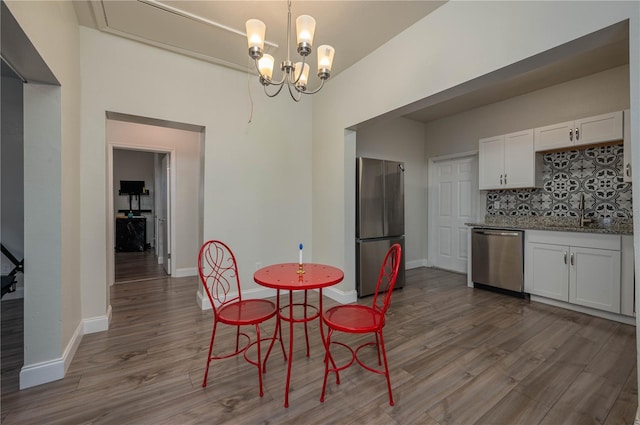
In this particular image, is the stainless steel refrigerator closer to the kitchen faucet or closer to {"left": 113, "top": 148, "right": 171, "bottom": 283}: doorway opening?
the kitchen faucet

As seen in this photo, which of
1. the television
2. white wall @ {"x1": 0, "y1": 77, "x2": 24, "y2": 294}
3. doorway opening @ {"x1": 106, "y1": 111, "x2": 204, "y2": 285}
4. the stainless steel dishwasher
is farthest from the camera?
the television

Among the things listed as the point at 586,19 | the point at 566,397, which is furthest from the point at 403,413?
the point at 586,19

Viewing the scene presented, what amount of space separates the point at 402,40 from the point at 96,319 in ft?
12.8

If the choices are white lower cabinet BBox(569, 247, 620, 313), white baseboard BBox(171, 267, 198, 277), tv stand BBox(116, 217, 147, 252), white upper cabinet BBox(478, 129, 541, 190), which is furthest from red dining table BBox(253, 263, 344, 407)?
tv stand BBox(116, 217, 147, 252)

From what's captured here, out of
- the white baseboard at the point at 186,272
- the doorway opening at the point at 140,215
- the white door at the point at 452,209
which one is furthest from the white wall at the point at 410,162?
the doorway opening at the point at 140,215

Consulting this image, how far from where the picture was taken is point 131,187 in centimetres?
757

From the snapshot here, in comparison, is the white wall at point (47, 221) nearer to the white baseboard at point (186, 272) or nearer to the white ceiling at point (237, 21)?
the white ceiling at point (237, 21)

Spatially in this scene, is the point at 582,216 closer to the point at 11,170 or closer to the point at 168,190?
the point at 168,190

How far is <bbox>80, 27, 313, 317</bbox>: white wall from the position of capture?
254cm

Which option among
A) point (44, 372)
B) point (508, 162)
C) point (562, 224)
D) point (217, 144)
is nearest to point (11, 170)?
point (217, 144)

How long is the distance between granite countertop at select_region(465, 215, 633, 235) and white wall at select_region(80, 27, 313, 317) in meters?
2.76

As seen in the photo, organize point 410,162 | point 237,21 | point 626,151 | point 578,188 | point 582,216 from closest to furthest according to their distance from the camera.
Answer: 1. point 237,21
2. point 626,151
3. point 582,216
4. point 578,188
5. point 410,162

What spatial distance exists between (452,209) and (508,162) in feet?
4.33

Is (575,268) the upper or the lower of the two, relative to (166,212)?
lower
